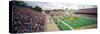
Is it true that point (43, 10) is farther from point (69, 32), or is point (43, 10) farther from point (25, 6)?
point (69, 32)

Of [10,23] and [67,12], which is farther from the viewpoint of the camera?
[67,12]

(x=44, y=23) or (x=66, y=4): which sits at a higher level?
(x=66, y=4)

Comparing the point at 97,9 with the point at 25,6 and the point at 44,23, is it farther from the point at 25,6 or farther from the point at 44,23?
the point at 25,6

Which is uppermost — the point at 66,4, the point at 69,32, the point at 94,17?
the point at 66,4

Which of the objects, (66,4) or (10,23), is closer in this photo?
(10,23)

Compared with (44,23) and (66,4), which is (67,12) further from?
(44,23)

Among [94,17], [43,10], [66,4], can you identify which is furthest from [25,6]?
[94,17]
